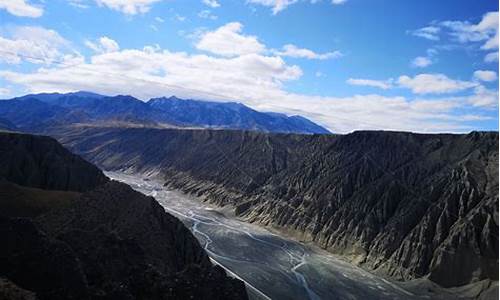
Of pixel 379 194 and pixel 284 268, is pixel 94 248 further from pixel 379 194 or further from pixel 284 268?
pixel 379 194

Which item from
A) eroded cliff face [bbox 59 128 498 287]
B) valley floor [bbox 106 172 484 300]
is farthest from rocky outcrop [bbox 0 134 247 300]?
eroded cliff face [bbox 59 128 498 287]

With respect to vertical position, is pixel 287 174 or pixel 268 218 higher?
pixel 287 174

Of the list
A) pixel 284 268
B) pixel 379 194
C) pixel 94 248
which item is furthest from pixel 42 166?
pixel 379 194

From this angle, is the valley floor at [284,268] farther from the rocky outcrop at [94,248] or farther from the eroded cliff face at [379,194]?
the rocky outcrop at [94,248]

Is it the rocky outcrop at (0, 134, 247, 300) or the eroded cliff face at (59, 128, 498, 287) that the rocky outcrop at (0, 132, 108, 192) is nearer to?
the rocky outcrop at (0, 134, 247, 300)

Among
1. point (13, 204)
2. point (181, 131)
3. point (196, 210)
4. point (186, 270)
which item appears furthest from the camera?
point (181, 131)

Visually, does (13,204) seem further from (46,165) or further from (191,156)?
(191,156)

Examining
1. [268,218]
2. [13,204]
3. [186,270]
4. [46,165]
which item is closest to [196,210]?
[268,218]
